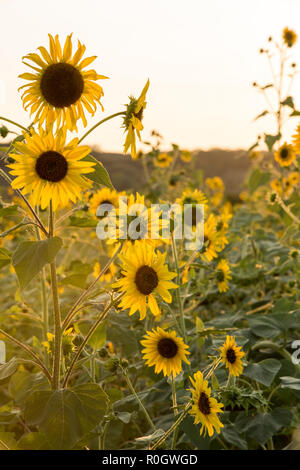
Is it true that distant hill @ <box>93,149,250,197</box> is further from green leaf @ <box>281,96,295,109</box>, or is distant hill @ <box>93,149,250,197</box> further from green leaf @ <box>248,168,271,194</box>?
green leaf @ <box>281,96,295,109</box>

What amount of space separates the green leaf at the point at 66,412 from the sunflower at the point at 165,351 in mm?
247

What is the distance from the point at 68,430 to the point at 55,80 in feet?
2.30

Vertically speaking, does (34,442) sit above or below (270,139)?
below

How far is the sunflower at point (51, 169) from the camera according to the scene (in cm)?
89

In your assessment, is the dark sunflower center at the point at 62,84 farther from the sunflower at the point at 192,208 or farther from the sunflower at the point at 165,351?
the sunflower at the point at 192,208

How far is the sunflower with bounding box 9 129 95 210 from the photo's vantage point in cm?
89

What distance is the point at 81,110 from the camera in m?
1.01

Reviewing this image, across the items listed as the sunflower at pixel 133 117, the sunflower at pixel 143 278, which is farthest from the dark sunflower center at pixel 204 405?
the sunflower at pixel 133 117

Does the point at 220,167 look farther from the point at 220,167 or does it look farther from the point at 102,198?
the point at 102,198

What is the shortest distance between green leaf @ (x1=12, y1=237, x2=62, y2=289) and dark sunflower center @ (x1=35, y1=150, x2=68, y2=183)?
5.4 inches

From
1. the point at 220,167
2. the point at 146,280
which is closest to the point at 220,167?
the point at 220,167

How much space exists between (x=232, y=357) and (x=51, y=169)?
24.5 inches

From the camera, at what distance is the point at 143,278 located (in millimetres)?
1021
